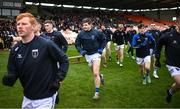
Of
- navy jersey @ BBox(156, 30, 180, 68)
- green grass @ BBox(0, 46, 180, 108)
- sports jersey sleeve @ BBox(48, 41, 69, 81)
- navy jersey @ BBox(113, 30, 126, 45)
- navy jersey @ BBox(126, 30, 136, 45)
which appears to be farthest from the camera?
navy jersey @ BBox(126, 30, 136, 45)

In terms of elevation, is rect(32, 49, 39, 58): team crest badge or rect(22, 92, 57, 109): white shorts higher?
rect(32, 49, 39, 58): team crest badge

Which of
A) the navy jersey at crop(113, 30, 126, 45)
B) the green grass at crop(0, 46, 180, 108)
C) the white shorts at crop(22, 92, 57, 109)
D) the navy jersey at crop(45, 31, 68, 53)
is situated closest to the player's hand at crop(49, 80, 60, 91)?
the white shorts at crop(22, 92, 57, 109)

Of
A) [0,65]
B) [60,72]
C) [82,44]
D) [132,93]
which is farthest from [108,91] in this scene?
[0,65]

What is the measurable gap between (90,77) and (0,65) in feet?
19.7

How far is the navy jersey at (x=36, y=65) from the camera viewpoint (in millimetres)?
4254

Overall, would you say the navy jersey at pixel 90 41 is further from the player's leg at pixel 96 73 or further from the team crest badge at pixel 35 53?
the team crest badge at pixel 35 53

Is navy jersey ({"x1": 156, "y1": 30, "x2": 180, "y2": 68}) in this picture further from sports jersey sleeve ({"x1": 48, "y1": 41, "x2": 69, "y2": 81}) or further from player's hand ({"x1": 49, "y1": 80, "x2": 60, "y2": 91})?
player's hand ({"x1": 49, "y1": 80, "x2": 60, "y2": 91})

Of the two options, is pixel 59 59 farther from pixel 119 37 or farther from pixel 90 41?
pixel 119 37

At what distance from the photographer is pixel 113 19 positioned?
190 feet

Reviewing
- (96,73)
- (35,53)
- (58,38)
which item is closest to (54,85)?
(35,53)

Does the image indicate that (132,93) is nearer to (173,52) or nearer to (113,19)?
(173,52)

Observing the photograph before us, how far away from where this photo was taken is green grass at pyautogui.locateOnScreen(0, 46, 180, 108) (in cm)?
834

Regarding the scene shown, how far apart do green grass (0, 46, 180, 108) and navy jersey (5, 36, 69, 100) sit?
12.6 feet

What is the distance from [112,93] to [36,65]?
5731mm
